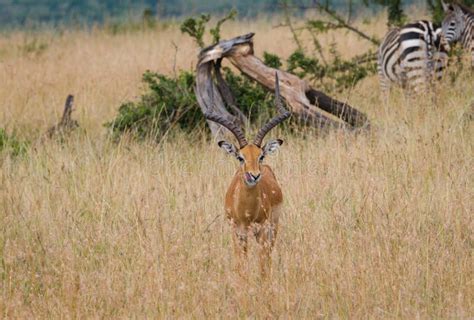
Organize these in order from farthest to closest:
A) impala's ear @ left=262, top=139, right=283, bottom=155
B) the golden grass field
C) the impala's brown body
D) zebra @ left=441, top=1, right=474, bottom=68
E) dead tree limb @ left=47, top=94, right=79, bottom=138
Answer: zebra @ left=441, top=1, right=474, bottom=68, dead tree limb @ left=47, top=94, right=79, bottom=138, impala's ear @ left=262, top=139, right=283, bottom=155, the impala's brown body, the golden grass field

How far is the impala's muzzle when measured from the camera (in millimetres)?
5840

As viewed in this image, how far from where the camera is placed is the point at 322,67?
11.7m

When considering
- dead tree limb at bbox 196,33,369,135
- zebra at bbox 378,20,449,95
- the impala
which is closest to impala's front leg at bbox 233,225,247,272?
the impala

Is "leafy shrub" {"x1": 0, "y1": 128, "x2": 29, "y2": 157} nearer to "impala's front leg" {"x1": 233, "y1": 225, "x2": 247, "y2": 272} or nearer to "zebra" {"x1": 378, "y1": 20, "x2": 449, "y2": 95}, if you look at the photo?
"impala's front leg" {"x1": 233, "y1": 225, "x2": 247, "y2": 272}

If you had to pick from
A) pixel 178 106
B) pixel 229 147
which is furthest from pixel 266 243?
pixel 178 106

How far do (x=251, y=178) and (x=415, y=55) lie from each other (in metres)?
5.71

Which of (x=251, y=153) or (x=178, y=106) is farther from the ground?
(x=251, y=153)

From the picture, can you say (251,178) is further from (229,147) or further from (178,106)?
(178,106)

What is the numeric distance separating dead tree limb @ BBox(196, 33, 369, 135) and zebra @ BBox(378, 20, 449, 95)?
6.41ft

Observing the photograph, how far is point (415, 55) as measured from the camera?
36.3ft

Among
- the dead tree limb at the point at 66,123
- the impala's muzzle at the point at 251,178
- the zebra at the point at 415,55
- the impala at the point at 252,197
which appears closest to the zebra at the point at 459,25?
the zebra at the point at 415,55

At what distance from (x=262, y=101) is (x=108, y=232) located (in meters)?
3.86

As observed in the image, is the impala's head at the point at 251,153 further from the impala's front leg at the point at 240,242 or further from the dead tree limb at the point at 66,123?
the dead tree limb at the point at 66,123

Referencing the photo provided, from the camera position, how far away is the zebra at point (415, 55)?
10930mm
